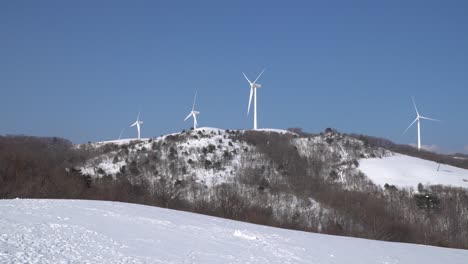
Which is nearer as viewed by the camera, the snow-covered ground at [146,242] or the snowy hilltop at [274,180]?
the snow-covered ground at [146,242]

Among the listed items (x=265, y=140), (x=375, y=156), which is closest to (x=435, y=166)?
(x=375, y=156)

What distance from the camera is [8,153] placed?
118ft

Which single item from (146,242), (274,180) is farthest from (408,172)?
(146,242)

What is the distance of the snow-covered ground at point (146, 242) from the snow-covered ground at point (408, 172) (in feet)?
128

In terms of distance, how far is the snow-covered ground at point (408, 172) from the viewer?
54213 mm

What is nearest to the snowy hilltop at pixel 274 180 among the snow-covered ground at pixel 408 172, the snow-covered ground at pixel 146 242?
the snow-covered ground at pixel 408 172

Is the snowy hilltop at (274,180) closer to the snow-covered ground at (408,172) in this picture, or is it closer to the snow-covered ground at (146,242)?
the snow-covered ground at (408,172)

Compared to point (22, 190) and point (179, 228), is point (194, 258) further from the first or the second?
point (22, 190)

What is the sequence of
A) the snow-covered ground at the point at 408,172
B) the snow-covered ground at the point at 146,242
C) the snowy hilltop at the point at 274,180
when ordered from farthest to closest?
the snow-covered ground at the point at 408,172
the snowy hilltop at the point at 274,180
the snow-covered ground at the point at 146,242

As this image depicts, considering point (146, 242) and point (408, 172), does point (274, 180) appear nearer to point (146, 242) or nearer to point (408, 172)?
point (408, 172)

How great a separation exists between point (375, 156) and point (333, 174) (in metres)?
10.2

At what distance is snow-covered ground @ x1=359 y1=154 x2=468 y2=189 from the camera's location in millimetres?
54213

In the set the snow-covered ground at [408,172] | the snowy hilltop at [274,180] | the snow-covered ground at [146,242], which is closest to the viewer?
the snow-covered ground at [146,242]

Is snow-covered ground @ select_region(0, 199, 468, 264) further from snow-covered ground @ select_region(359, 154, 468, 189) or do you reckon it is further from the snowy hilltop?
snow-covered ground @ select_region(359, 154, 468, 189)
